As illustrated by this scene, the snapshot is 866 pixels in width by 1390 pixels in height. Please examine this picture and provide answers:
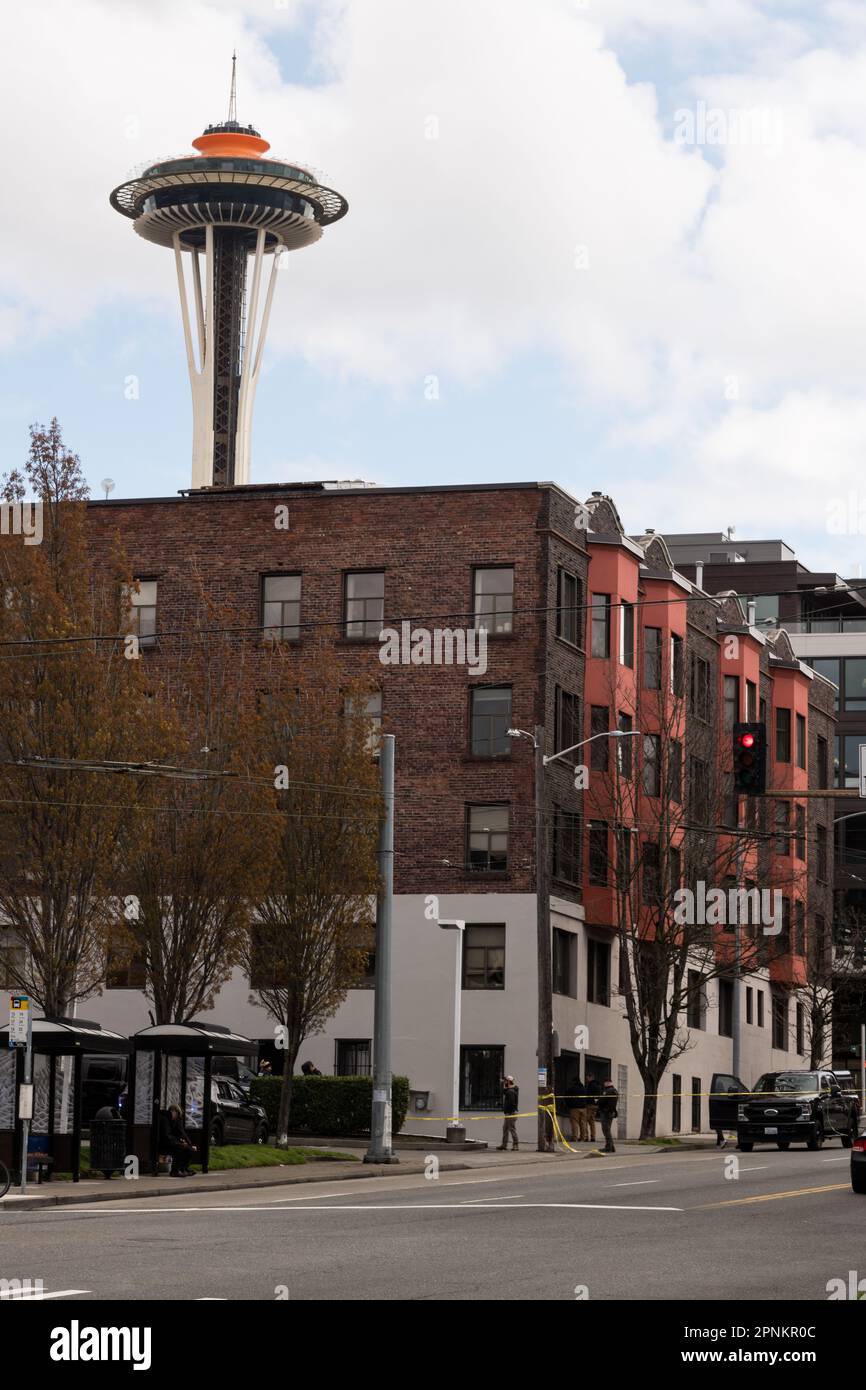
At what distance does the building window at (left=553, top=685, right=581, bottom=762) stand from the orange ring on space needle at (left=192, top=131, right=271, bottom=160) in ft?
236

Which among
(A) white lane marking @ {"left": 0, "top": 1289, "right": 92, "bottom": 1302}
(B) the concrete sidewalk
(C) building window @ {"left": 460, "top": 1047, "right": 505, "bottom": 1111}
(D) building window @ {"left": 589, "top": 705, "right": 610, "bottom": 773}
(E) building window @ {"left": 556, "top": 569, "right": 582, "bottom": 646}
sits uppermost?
(E) building window @ {"left": 556, "top": 569, "right": 582, "bottom": 646}

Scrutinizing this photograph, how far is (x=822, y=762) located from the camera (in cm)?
8031

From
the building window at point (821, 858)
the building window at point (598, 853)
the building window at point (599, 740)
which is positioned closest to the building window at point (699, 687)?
the building window at point (599, 740)

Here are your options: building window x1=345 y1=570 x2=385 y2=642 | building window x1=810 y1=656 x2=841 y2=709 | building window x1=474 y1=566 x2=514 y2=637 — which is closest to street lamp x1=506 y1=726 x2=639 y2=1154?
building window x1=474 y1=566 x2=514 y2=637

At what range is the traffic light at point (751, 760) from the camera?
85.8ft

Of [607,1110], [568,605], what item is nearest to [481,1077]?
[607,1110]

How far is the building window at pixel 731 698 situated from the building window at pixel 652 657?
8573 mm

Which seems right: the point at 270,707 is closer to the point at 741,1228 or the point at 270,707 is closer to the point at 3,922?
the point at 3,922

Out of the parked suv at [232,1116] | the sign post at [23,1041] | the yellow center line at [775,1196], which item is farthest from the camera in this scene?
the parked suv at [232,1116]

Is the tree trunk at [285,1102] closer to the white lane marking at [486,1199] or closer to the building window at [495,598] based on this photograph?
the white lane marking at [486,1199]

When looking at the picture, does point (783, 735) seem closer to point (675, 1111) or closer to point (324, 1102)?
point (675, 1111)

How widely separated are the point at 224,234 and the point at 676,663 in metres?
68.1

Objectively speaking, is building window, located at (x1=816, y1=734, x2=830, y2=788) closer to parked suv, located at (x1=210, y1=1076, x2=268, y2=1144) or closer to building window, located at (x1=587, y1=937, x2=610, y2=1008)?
building window, located at (x1=587, y1=937, x2=610, y2=1008)

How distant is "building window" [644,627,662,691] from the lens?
60750mm
